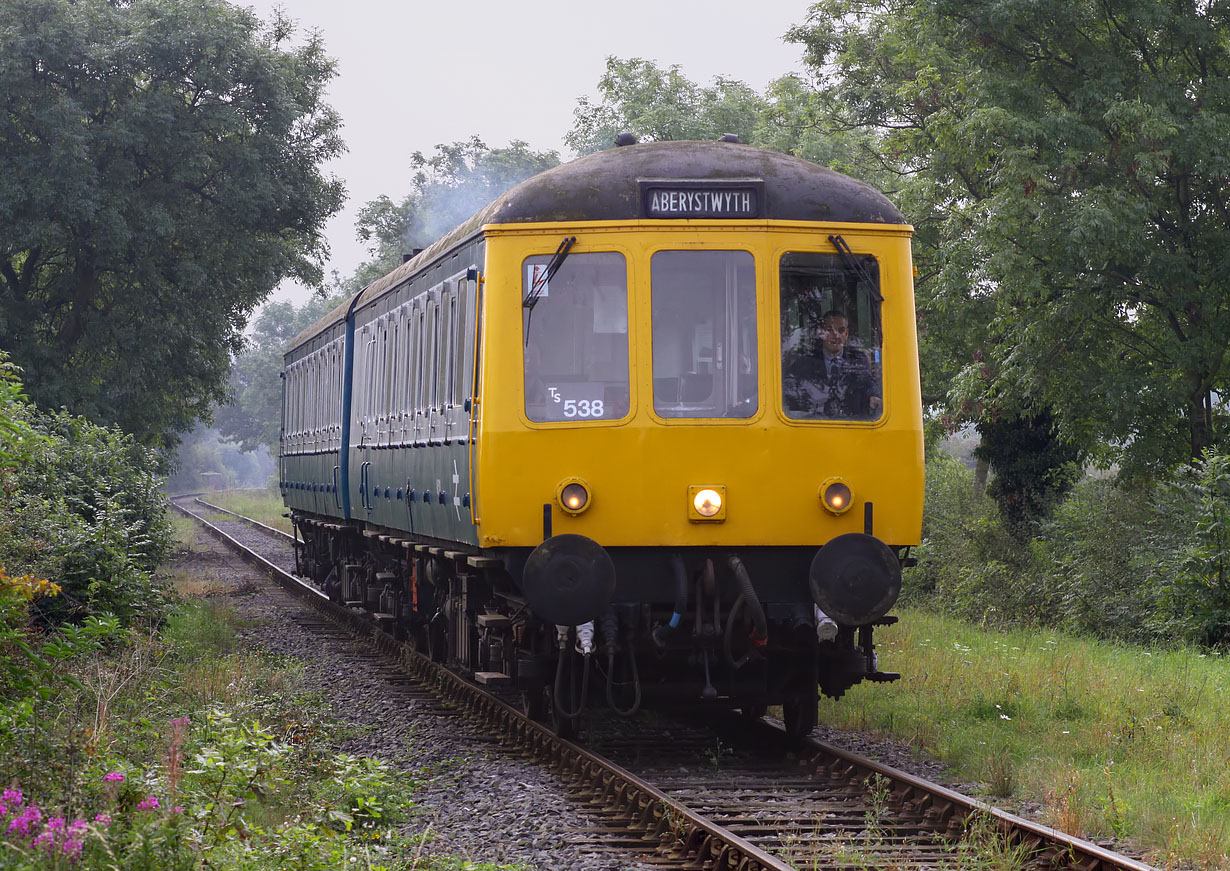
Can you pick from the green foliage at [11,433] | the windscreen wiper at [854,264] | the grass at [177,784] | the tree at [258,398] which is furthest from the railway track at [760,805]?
the tree at [258,398]

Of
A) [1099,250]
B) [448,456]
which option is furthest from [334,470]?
[1099,250]

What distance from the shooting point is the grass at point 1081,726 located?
6934mm

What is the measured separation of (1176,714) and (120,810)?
699 centimetres

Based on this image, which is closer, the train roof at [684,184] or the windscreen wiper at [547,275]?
the windscreen wiper at [547,275]

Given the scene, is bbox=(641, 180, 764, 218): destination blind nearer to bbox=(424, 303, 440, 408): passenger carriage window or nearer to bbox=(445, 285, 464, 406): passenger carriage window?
bbox=(445, 285, 464, 406): passenger carriage window

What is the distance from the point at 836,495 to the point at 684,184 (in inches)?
78.8

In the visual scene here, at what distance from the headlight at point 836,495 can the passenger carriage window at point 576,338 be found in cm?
123

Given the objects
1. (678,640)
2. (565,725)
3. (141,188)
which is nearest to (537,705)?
(565,725)

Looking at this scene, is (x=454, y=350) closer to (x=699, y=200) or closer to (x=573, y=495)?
(x=573, y=495)

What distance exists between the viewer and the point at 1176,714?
389 inches

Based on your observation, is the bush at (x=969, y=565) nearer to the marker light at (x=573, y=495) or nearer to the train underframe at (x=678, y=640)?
the train underframe at (x=678, y=640)

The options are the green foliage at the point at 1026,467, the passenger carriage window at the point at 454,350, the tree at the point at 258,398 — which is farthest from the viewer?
the tree at the point at 258,398

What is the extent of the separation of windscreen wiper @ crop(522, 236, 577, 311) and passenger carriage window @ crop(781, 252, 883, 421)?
1.24 m

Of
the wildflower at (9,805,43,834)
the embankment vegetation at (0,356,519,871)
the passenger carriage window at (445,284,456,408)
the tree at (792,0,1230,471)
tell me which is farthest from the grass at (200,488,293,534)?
the wildflower at (9,805,43,834)
